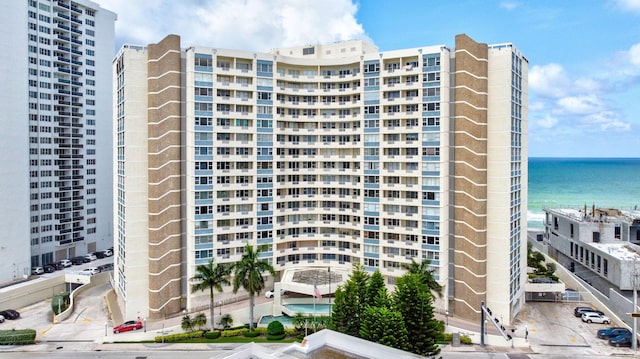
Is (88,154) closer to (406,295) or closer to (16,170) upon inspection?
(16,170)

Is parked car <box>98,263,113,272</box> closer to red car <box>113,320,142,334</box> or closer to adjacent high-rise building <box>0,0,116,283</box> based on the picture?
adjacent high-rise building <box>0,0,116,283</box>

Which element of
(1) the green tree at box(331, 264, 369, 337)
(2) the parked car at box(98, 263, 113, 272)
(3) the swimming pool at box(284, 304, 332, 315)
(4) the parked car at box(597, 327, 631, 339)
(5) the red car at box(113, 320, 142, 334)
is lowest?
(5) the red car at box(113, 320, 142, 334)

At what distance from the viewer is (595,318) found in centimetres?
6038

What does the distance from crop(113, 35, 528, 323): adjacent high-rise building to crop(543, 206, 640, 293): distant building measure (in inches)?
525

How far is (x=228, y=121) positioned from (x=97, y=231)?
50942 mm

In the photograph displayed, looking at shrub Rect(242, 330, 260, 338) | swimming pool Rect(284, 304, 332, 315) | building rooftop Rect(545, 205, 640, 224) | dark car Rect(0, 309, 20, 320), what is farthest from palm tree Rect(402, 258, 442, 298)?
dark car Rect(0, 309, 20, 320)

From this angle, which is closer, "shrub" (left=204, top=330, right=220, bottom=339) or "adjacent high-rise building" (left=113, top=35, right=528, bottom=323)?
"shrub" (left=204, top=330, right=220, bottom=339)

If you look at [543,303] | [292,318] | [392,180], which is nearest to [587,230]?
→ [543,303]

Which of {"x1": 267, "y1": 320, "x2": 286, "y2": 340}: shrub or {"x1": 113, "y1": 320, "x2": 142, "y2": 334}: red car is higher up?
{"x1": 267, "y1": 320, "x2": 286, "y2": 340}: shrub

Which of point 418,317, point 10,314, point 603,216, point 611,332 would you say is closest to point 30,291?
point 10,314

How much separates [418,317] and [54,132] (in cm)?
7733

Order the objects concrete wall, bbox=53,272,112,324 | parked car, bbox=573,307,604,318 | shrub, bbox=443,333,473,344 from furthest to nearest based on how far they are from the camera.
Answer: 1. concrete wall, bbox=53,272,112,324
2. parked car, bbox=573,307,604,318
3. shrub, bbox=443,333,473,344

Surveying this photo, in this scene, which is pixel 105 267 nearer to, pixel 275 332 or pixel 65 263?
pixel 65 263

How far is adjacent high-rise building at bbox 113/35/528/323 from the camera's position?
59469 mm
